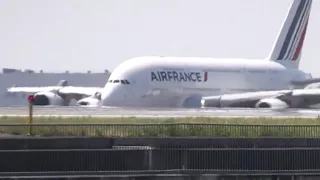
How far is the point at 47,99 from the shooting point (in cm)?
9981

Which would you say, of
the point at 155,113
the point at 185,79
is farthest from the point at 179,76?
the point at 155,113

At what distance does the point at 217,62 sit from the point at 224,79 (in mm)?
1745

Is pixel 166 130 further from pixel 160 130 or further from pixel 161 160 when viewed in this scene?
pixel 161 160

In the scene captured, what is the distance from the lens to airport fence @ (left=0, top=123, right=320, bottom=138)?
38812 mm

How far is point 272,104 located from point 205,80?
39.8 ft

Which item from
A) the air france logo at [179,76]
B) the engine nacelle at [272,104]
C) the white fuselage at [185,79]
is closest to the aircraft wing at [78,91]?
the white fuselage at [185,79]

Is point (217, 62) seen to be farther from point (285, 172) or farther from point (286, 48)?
point (285, 172)

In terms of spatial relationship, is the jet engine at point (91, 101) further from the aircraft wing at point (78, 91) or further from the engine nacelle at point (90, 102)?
the aircraft wing at point (78, 91)

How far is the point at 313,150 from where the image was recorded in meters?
35.8

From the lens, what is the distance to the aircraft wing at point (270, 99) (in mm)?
84688

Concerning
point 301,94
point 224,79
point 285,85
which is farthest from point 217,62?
point 301,94

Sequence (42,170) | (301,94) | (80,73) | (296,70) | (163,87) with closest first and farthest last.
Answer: (42,170)
(301,94)
(163,87)
(296,70)
(80,73)

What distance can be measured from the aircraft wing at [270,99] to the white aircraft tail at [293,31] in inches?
608

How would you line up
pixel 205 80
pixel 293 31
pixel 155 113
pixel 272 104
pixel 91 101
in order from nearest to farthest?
pixel 155 113
pixel 272 104
pixel 205 80
pixel 91 101
pixel 293 31
